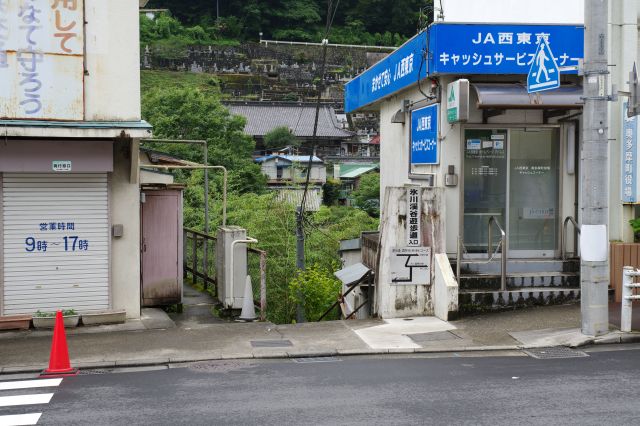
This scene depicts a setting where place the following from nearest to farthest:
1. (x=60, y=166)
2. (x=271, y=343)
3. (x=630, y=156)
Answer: (x=271, y=343) → (x=60, y=166) → (x=630, y=156)

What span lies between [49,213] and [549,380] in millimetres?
8611

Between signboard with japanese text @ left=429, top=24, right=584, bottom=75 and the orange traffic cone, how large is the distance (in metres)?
7.73

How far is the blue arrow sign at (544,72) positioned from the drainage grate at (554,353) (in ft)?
12.6

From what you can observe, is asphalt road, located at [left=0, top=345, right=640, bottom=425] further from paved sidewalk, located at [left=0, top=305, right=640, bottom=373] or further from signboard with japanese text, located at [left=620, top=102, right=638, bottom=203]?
signboard with japanese text, located at [left=620, top=102, right=638, bottom=203]

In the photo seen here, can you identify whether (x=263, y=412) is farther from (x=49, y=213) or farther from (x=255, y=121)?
(x=255, y=121)

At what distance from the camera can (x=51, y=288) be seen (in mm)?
13000

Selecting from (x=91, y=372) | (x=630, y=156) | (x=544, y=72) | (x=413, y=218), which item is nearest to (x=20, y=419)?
(x=91, y=372)

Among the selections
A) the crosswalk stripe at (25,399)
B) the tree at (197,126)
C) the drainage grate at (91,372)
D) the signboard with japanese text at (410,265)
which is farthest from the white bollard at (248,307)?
the tree at (197,126)

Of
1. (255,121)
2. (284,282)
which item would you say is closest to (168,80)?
(255,121)

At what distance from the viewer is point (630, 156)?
1402 centimetres

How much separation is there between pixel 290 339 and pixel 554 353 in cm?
397

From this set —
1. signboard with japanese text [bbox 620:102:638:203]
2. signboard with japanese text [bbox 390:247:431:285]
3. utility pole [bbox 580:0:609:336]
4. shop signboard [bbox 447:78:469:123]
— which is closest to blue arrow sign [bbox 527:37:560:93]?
utility pole [bbox 580:0:609:336]

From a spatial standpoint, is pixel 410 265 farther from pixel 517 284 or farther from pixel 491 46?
pixel 491 46

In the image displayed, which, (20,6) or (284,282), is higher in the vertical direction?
(20,6)
